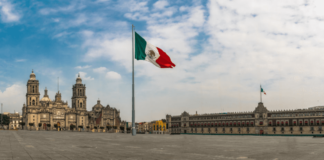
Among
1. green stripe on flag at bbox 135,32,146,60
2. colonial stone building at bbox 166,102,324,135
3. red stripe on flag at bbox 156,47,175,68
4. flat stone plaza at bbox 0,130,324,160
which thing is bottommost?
colonial stone building at bbox 166,102,324,135

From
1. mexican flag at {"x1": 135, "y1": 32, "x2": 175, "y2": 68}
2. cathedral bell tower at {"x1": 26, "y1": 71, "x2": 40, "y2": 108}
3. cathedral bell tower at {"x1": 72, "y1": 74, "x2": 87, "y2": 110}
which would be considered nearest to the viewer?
mexican flag at {"x1": 135, "y1": 32, "x2": 175, "y2": 68}

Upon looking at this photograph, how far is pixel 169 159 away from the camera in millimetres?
13914

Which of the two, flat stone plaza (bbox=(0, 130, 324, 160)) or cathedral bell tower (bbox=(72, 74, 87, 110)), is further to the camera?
cathedral bell tower (bbox=(72, 74, 87, 110))

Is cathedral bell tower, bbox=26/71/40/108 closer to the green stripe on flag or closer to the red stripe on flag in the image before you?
the green stripe on flag

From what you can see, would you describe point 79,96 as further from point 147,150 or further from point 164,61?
point 147,150

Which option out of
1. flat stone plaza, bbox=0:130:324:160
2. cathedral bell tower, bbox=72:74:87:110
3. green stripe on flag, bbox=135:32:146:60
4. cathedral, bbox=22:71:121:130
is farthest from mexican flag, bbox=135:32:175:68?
cathedral bell tower, bbox=72:74:87:110

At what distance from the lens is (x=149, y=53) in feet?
91.7

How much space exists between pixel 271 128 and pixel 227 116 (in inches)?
811

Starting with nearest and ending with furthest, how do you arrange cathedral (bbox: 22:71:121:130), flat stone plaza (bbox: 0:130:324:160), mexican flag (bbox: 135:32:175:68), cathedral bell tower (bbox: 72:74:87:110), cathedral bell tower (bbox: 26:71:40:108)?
1. flat stone plaza (bbox: 0:130:324:160)
2. mexican flag (bbox: 135:32:175:68)
3. cathedral (bbox: 22:71:121:130)
4. cathedral bell tower (bbox: 26:71:40:108)
5. cathedral bell tower (bbox: 72:74:87:110)

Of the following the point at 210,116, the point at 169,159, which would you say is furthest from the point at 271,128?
the point at 169,159

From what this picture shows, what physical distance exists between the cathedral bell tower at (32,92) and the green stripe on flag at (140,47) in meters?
152

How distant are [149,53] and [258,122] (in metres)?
109

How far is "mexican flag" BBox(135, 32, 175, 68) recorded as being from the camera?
2795 centimetres

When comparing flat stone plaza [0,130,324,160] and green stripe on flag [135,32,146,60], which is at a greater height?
green stripe on flag [135,32,146,60]
